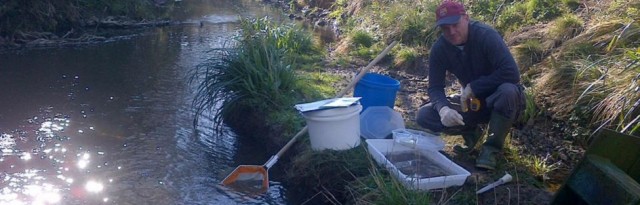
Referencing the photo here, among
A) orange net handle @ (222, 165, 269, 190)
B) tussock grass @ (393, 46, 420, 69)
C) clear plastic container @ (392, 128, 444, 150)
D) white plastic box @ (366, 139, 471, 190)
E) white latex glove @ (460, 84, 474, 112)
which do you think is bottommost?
orange net handle @ (222, 165, 269, 190)

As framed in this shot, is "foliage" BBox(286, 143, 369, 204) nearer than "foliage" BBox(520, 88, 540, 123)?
Yes

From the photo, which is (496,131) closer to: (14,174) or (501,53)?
(501,53)

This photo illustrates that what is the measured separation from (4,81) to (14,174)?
3.38 metres

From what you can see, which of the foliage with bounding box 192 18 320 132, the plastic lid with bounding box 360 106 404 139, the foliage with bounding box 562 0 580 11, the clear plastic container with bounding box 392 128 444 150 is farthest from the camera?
the foliage with bounding box 562 0 580 11

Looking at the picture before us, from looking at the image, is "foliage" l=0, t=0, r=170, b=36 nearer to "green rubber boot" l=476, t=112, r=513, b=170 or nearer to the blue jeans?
the blue jeans

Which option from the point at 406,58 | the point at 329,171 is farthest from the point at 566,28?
the point at 329,171

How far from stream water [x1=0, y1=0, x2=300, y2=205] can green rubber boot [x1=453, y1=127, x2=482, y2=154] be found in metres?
1.32

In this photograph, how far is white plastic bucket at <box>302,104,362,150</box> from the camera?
15.3 feet

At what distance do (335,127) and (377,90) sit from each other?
0.75 metres

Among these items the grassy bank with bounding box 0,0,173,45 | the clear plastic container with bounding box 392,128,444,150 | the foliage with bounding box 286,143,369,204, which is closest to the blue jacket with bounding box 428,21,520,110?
the clear plastic container with bounding box 392,128,444,150

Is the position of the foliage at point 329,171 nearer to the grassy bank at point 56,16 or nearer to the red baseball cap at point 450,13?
the red baseball cap at point 450,13

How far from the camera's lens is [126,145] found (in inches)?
227

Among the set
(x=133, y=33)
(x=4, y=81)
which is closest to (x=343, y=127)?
(x=4, y=81)

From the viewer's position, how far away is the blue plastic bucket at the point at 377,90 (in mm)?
5289
